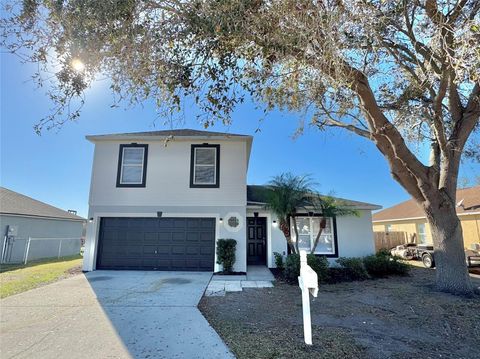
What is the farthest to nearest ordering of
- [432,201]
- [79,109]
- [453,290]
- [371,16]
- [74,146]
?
[74,146]
[432,201]
[453,290]
[79,109]
[371,16]

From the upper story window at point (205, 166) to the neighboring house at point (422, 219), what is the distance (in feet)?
27.2

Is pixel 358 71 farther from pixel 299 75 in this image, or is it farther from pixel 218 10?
pixel 218 10

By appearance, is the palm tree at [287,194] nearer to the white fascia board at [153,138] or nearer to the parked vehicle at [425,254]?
the white fascia board at [153,138]

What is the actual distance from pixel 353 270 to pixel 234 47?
29.7ft

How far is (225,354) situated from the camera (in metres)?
3.86

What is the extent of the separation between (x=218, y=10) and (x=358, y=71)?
3454 mm

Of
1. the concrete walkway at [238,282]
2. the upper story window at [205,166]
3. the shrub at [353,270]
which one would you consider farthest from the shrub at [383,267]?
the upper story window at [205,166]

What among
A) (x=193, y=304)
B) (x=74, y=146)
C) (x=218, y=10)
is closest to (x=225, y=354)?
(x=193, y=304)

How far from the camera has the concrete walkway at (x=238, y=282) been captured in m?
8.11

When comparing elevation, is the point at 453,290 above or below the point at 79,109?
below

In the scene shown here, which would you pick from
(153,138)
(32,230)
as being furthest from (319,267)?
(32,230)

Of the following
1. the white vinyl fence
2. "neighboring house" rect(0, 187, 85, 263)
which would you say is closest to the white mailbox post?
the white vinyl fence

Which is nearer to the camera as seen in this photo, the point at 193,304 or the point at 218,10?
the point at 218,10

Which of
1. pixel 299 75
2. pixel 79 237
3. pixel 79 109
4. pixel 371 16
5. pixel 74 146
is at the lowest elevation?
pixel 79 237
